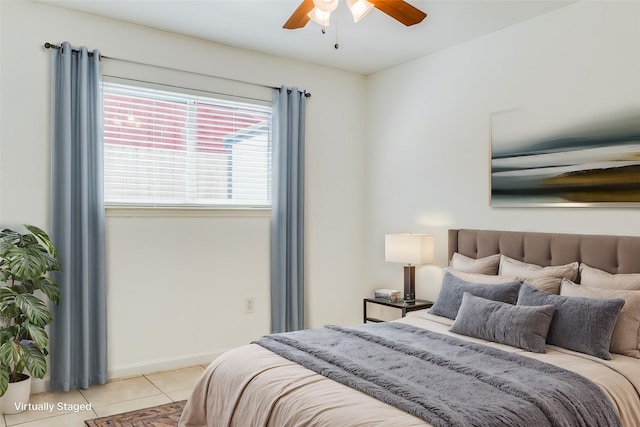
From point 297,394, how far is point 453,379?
691 millimetres

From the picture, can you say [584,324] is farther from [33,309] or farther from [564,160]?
[33,309]

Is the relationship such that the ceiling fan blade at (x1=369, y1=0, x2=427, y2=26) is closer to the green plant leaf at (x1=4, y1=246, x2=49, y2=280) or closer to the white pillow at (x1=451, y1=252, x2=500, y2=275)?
the white pillow at (x1=451, y1=252, x2=500, y2=275)

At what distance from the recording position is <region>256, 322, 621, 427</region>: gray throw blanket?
200 cm

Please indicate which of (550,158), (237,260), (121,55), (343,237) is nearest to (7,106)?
(121,55)

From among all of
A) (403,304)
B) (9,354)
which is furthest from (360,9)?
(9,354)

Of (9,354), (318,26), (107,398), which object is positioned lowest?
(107,398)

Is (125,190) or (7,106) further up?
(7,106)

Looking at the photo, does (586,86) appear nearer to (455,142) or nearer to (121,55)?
(455,142)

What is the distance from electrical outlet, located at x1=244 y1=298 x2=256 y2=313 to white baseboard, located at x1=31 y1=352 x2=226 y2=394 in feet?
1.36

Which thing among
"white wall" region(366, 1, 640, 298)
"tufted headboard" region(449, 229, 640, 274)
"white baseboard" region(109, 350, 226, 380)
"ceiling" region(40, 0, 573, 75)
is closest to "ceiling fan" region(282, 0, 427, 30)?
"ceiling" region(40, 0, 573, 75)

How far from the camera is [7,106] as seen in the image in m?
3.43

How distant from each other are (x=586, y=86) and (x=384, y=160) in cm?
197

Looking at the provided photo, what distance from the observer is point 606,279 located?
3.03m

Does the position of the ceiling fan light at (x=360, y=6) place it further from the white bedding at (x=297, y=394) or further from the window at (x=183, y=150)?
the window at (x=183, y=150)
